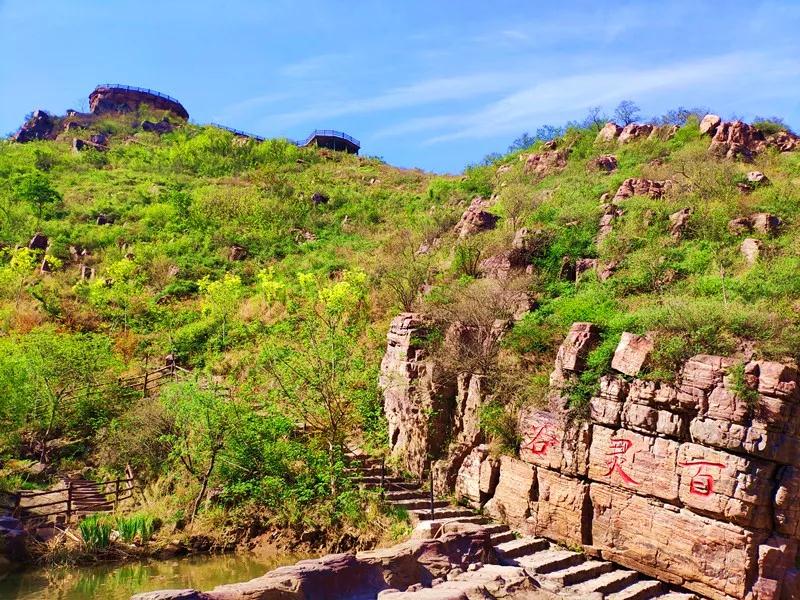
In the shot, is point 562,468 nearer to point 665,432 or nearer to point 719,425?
point 665,432

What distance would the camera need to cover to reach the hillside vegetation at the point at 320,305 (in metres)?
15.3

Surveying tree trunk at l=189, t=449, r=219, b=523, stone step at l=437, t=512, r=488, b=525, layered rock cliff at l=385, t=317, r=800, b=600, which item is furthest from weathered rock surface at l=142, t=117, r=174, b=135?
layered rock cliff at l=385, t=317, r=800, b=600

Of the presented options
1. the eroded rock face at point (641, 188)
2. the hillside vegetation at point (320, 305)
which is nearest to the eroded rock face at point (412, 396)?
the hillside vegetation at point (320, 305)

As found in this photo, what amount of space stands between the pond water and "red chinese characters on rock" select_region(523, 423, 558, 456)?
233 inches

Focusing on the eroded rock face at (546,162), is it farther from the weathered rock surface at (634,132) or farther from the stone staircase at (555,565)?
the stone staircase at (555,565)

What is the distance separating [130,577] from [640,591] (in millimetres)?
10170

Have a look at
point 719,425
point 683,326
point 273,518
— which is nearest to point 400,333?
point 273,518

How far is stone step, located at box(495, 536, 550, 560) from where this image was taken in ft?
42.3

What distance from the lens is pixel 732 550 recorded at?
11148 millimetres

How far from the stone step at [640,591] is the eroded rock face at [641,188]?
14.4 m

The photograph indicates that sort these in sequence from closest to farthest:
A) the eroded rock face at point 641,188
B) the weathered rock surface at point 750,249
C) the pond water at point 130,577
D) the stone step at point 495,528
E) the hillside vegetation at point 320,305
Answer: the pond water at point 130,577, the stone step at point 495,528, the hillside vegetation at point 320,305, the weathered rock surface at point 750,249, the eroded rock face at point 641,188

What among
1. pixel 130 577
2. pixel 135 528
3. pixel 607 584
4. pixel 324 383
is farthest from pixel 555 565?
pixel 135 528

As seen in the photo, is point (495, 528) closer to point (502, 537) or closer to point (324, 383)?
point (502, 537)

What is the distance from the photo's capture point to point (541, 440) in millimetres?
14125
